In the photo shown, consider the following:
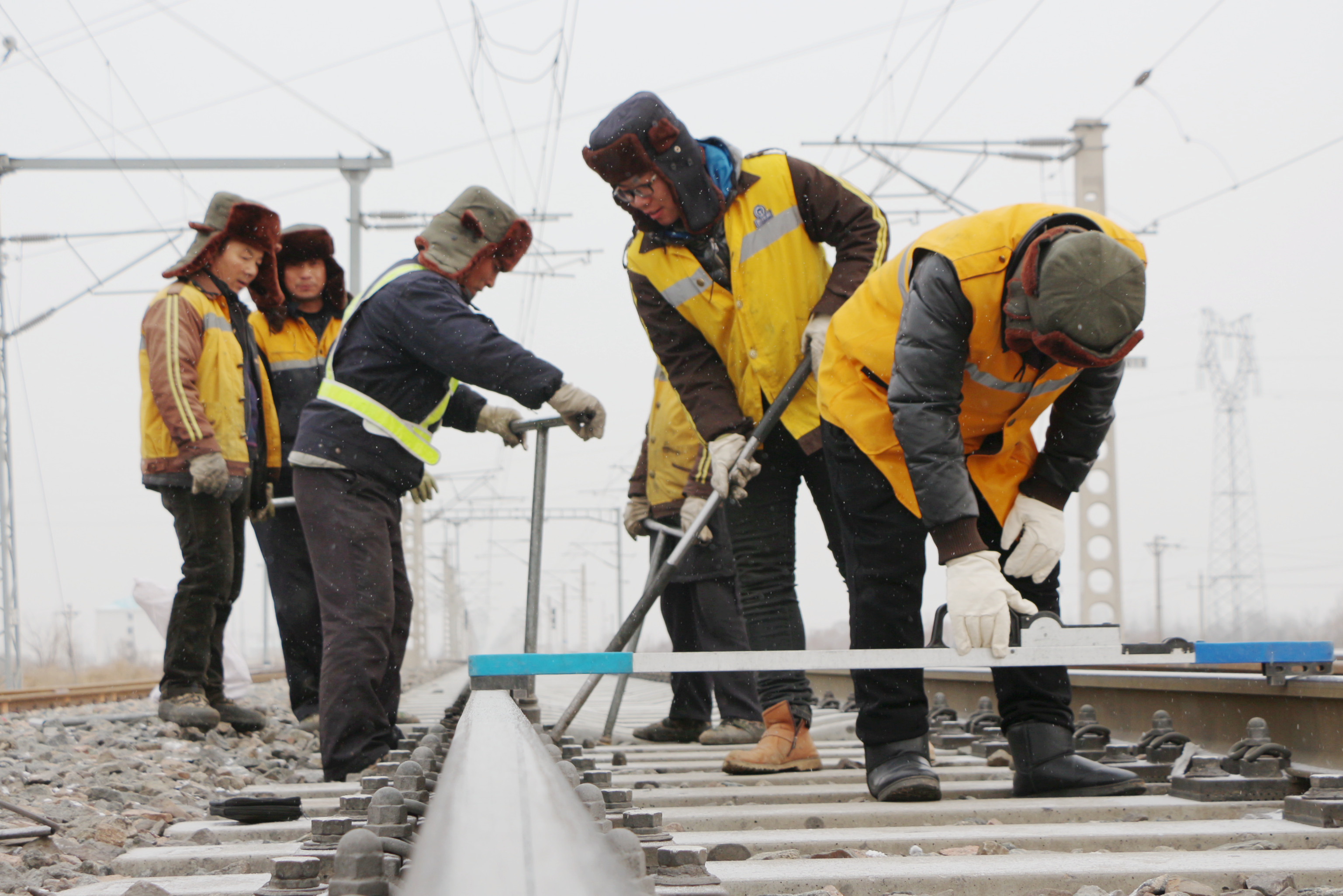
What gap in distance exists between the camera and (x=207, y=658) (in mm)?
5164

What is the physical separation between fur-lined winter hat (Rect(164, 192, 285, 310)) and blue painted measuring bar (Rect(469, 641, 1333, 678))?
10.8 ft

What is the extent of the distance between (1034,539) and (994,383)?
395 mm

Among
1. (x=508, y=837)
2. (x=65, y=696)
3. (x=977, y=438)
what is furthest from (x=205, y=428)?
(x=65, y=696)

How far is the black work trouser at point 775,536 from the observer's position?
3820mm

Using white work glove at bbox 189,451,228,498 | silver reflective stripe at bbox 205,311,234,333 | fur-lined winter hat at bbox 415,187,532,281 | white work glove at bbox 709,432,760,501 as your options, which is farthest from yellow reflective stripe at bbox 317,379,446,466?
silver reflective stripe at bbox 205,311,234,333

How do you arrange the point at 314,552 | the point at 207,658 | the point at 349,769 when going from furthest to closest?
the point at 207,658 → the point at 314,552 → the point at 349,769

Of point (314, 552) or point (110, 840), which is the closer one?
point (110, 840)

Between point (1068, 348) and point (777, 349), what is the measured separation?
53.5 inches

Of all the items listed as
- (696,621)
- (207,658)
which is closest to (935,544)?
(696,621)

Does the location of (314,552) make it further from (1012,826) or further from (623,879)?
(623,879)

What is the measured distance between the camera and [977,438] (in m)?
3.10

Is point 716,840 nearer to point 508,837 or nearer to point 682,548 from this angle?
point 508,837

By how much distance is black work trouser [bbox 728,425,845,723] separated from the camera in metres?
3.82

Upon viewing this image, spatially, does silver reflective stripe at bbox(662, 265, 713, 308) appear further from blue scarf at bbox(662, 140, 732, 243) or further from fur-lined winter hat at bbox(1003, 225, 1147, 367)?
fur-lined winter hat at bbox(1003, 225, 1147, 367)
